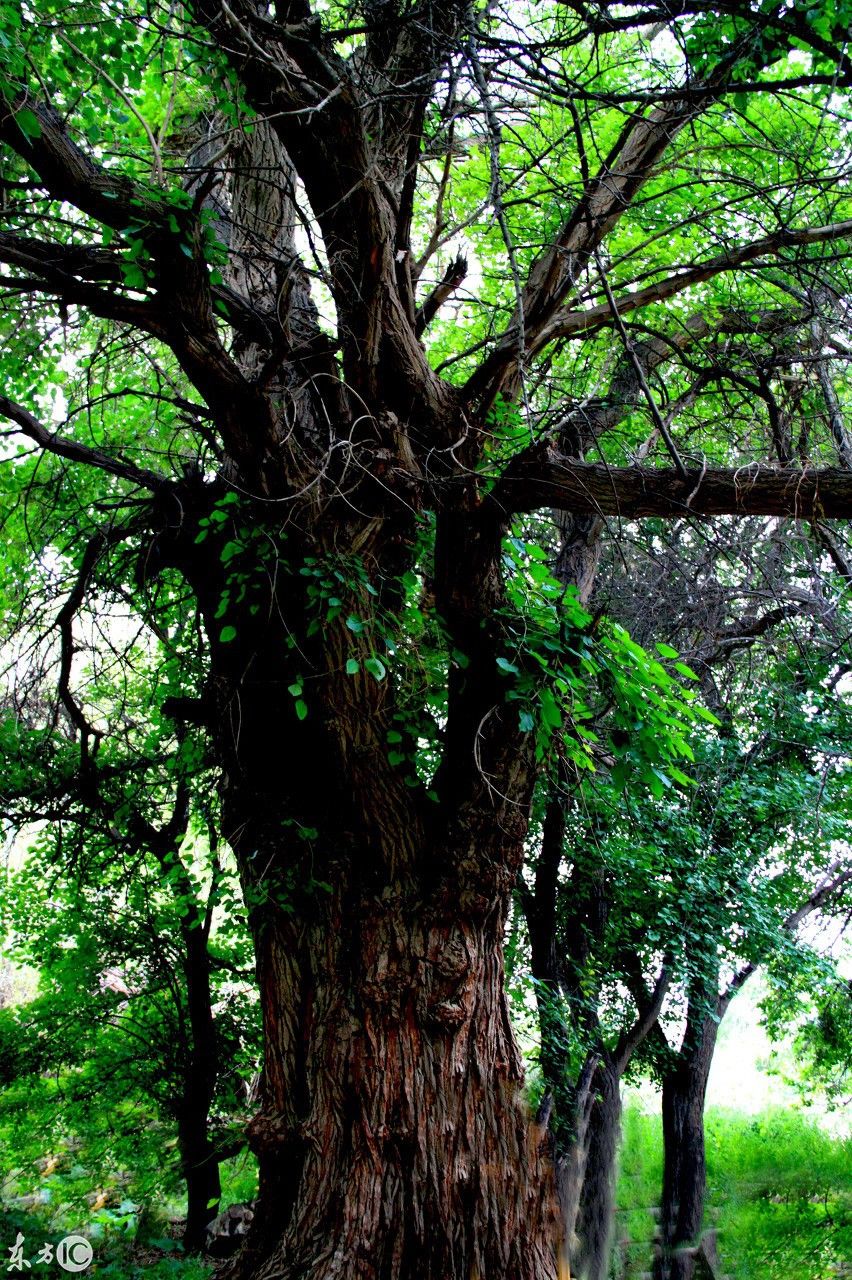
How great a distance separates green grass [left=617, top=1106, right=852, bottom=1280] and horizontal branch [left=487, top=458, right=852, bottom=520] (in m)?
8.17

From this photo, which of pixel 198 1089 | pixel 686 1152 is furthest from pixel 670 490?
pixel 686 1152

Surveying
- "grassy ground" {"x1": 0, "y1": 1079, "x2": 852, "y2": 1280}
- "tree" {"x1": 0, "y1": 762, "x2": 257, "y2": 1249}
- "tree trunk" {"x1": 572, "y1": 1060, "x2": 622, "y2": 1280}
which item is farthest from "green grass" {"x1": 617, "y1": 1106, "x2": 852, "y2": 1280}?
"tree" {"x1": 0, "y1": 762, "x2": 257, "y2": 1249}

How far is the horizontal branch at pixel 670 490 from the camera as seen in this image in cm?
351

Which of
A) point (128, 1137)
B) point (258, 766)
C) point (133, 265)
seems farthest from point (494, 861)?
point (128, 1137)

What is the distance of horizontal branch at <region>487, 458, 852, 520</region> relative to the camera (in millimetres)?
3514

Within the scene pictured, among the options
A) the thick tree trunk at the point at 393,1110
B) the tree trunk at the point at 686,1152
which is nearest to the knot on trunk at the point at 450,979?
the thick tree trunk at the point at 393,1110

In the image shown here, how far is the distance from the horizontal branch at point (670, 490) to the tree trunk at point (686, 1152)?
6.12m

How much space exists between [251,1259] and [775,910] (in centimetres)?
518

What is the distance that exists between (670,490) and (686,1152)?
7.13 metres

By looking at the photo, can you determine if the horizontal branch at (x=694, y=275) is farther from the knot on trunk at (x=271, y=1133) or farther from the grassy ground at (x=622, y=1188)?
the grassy ground at (x=622, y=1188)

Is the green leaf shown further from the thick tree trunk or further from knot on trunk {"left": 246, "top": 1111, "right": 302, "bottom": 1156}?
knot on trunk {"left": 246, "top": 1111, "right": 302, "bottom": 1156}

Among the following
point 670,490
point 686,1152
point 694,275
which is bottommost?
point 686,1152

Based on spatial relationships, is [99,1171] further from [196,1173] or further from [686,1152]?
[686,1152]

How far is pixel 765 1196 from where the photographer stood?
9.57m
